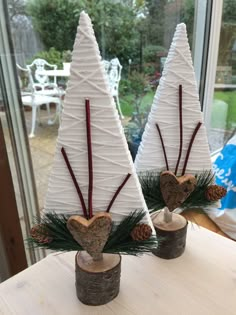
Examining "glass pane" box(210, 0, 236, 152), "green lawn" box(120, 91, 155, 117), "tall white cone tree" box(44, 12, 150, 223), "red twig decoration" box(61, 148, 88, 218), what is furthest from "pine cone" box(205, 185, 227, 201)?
"glass pane" box(210, 0, 236, 152)

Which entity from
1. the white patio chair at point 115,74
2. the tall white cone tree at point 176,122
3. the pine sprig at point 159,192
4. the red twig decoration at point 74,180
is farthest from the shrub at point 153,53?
the red twig decoration at point 74,180

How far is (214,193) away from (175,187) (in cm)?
9

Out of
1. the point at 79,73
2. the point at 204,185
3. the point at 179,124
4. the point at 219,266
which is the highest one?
the point at 79,73

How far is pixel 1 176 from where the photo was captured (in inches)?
30.5

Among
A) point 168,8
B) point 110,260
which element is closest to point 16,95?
point 110,260

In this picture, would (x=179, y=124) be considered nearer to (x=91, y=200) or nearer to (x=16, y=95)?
(x=91, y=200)

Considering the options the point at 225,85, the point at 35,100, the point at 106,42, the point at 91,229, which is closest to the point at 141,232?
the point at 91,229

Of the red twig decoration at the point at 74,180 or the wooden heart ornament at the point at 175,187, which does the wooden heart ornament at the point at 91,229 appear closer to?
the red twig decoration at the point at 74,180

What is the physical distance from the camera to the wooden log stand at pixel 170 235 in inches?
24.7

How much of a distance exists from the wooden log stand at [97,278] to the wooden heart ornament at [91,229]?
0.20ft

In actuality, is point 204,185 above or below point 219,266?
above

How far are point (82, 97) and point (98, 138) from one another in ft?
0.23

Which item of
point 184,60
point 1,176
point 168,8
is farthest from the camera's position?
A: point 168,8

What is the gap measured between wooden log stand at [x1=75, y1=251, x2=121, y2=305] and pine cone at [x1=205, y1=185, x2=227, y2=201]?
226mm
